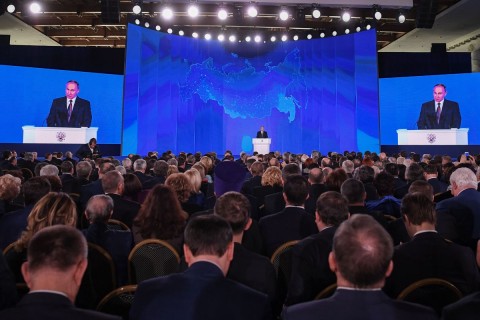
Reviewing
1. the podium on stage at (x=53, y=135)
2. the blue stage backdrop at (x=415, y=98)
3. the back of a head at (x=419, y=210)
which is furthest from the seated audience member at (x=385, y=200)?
the blue stage backdrop at (x=415, y=98)

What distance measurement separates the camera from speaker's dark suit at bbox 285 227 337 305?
272cm

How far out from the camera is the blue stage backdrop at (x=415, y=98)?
56.1ft

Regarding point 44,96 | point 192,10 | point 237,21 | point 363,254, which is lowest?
point 363,254

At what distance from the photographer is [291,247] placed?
3086 millimetres

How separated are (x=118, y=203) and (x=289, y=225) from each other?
1.73 metres

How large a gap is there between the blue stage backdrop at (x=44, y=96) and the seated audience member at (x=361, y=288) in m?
16.4

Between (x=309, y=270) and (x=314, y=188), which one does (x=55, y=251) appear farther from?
(x=314, y=188)

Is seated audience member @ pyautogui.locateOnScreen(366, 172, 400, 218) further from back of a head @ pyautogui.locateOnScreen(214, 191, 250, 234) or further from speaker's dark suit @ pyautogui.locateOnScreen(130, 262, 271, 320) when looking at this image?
speaker's dark suit @ pyautogui.locateOnScreen(130, 262, 271, 320)

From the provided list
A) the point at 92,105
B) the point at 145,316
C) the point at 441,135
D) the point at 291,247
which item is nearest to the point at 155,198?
the point at 291,247

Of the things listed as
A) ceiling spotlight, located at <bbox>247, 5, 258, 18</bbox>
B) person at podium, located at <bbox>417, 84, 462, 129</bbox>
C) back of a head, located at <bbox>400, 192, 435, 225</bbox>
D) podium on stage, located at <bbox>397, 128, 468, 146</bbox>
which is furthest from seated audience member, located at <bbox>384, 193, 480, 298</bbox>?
person at podium, located at <bbox>417, 84, 462, 129</bbox>

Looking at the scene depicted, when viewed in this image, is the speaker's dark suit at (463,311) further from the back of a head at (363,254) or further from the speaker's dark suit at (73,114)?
the speaker's dark suit at (73,114)

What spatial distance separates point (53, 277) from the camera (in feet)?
5.16

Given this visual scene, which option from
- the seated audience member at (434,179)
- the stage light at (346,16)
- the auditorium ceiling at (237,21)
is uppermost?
the auditorium ceiling at (237,21)

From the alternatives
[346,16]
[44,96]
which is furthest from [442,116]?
[44,96]
